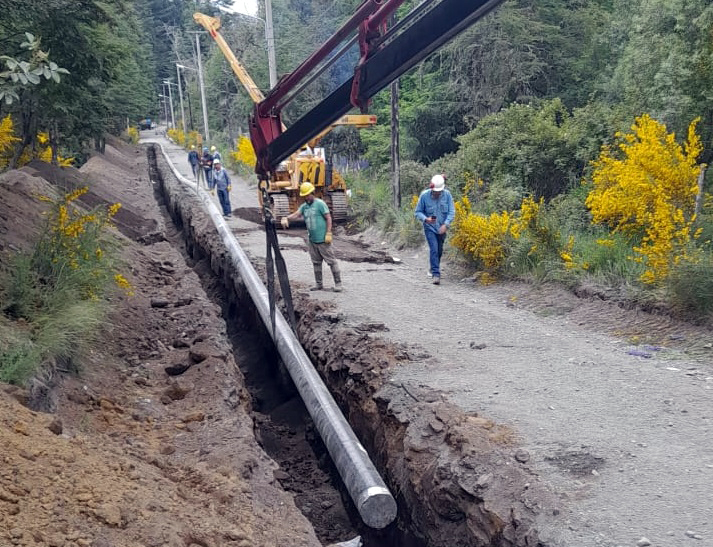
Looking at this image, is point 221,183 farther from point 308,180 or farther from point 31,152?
point 31,152

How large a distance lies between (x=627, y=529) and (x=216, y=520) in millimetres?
2391

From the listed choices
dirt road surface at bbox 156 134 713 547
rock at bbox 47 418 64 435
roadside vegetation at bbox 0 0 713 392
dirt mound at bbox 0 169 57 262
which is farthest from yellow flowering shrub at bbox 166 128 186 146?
rock at bbox 47 418 64 435

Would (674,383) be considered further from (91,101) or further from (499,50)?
(499,50)

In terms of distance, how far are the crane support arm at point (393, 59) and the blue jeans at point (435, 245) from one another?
446cm

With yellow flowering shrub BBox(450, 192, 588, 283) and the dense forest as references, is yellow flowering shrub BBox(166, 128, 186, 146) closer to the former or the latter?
the dense forest

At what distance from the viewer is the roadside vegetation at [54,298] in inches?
235

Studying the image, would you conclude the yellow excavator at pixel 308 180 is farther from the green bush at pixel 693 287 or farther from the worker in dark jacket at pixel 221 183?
the green bush at pixel 693 287

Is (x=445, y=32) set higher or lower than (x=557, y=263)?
higher

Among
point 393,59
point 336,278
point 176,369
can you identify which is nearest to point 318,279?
point 336,278

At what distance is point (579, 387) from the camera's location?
248 inches

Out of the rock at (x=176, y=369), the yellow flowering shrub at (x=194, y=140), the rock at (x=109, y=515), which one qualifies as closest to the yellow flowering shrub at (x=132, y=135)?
the yellow flowering shrub at (x=194, y=140)

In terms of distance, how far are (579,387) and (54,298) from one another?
5.09 metres

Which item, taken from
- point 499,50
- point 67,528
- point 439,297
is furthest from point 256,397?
point 499,50

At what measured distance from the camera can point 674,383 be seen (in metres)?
6.17
